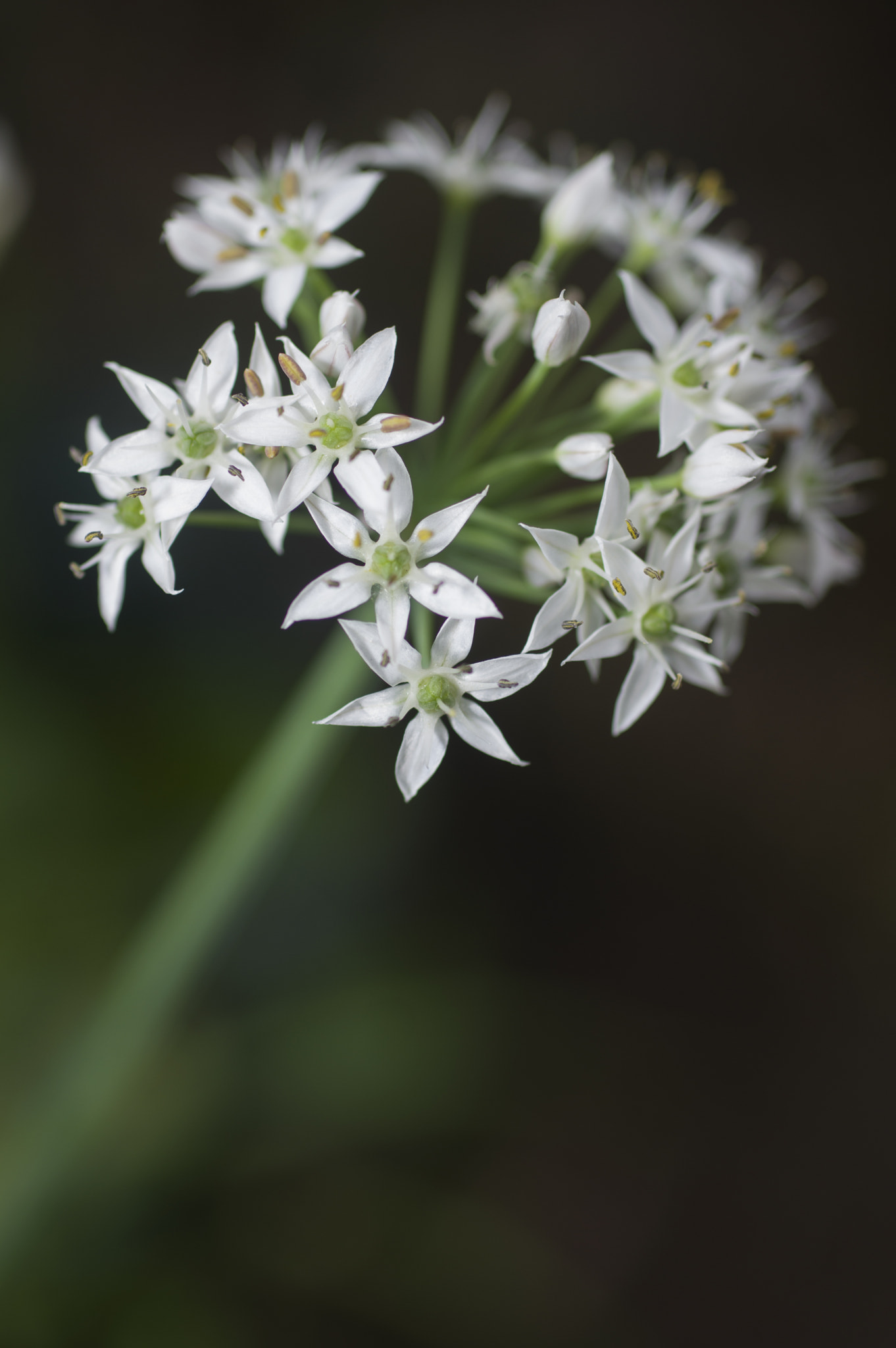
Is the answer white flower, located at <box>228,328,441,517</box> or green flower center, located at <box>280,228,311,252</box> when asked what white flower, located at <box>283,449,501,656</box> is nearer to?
white flower, located at <box>228,328,441,517</box>

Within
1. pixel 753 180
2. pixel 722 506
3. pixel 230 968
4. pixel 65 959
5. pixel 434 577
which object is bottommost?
pixel 65 959

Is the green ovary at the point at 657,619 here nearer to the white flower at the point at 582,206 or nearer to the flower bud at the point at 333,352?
the flower bud at the point at 333,352

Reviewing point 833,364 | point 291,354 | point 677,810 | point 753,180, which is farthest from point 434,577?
point 753,180

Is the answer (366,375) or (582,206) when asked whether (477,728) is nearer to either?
(366,375)

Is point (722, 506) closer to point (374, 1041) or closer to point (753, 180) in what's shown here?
point (374, 1041)

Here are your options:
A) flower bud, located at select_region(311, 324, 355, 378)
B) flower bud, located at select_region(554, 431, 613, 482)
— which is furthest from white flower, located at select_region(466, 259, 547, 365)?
flower bud, located at select_region(311, 324, 355, 378)

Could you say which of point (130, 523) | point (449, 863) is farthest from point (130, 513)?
point (449, 863)

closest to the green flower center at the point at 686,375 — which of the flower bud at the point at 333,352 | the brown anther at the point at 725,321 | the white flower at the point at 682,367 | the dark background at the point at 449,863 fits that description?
the white flower at the point at 682,367
